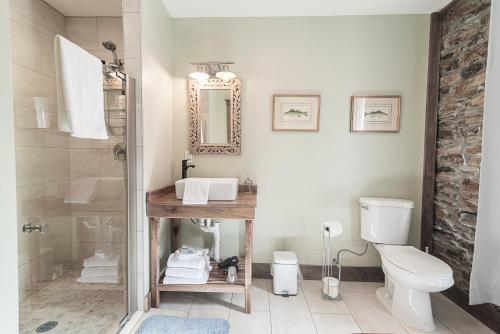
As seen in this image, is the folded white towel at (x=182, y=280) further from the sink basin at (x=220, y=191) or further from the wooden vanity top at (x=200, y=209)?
the sink basin at (x=220, y=191)

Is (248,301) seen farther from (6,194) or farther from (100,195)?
(6,194)

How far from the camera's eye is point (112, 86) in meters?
1.60

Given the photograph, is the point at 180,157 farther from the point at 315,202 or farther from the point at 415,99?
the point at 415,99

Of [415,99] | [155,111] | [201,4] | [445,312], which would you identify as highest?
[201,4]

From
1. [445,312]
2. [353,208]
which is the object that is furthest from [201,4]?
[445,312]

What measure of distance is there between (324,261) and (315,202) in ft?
1.86

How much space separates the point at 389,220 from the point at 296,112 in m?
1.24

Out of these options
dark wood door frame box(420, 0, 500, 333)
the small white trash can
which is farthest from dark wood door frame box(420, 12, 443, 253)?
the small white trash can

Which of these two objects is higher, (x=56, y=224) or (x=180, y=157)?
(x=180, y=157)

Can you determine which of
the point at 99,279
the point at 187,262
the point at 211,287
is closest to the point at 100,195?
the point at 99,279

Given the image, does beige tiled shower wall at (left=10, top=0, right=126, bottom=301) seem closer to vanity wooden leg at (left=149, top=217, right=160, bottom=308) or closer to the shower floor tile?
the shower floor tile

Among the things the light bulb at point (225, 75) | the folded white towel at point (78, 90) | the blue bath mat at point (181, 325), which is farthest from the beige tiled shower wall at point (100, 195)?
the light bulb at point (225, 75)

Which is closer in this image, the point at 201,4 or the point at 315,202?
the point at 201,4

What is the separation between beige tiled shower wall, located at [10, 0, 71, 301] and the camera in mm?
1558
